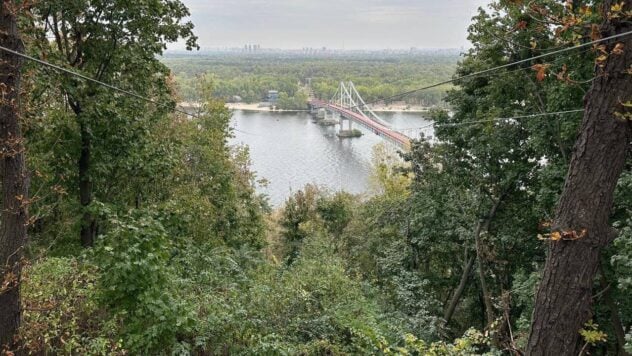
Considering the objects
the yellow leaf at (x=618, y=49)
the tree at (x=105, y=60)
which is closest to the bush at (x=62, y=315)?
the tree at (x=105, y=60)

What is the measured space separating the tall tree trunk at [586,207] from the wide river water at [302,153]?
17.9m

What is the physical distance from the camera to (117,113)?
20.5ft

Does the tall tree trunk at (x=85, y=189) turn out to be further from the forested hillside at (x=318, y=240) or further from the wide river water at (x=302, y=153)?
the wide river water at (x=302, y=153)

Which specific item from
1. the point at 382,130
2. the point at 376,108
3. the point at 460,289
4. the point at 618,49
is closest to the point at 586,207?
the point at 618,49

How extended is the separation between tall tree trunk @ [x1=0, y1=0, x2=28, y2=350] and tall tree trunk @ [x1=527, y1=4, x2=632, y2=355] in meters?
2.94

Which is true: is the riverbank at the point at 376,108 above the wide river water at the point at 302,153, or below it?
above

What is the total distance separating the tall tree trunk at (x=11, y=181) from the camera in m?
2.73

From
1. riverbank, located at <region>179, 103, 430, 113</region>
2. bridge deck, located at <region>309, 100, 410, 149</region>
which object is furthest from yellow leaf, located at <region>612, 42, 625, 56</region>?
riverbank, located at <region>179, 103, 430, 113</region>

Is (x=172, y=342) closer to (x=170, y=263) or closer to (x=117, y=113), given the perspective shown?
(x=170, y=263)

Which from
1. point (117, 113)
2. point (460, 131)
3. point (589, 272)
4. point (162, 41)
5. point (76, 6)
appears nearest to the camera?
point (589, 272)

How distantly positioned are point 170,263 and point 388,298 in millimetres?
4523

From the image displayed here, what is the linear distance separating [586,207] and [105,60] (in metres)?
6.47

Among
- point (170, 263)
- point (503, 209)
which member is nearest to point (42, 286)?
point (170, 263)

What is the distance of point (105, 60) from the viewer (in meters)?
6.48
